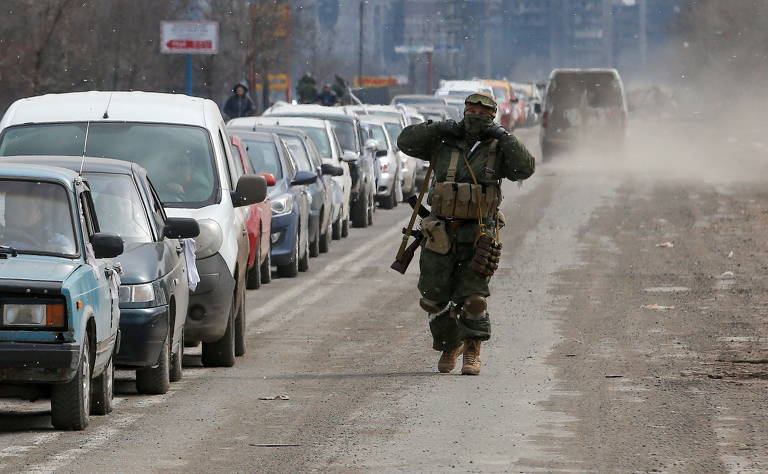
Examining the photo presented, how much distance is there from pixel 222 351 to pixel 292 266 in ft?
24.1

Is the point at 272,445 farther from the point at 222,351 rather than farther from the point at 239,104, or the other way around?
the point at 239,104

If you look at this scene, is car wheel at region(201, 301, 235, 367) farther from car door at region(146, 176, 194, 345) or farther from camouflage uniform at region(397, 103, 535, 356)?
camouflage uniform at region(397, 103, 535, 356)

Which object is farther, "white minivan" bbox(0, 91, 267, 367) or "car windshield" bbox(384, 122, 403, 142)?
"car windshield" bbox(384, 122, 403, 142)

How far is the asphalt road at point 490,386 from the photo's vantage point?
8930mm

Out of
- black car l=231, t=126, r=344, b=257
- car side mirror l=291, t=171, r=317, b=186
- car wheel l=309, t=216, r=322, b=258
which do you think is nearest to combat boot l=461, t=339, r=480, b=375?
car side mirror l=291, t=171, r=317, b=186

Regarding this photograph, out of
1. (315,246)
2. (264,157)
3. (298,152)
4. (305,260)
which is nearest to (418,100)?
(315,246)

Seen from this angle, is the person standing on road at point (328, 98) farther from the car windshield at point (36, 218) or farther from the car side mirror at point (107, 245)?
the car side mirror at point (107, 245)

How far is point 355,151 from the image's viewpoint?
28.1m

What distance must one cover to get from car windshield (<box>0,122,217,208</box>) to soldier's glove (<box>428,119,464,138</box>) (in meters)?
1.68

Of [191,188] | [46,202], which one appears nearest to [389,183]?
[191,188]

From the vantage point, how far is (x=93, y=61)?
49844 mm

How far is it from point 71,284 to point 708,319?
7.86 metres

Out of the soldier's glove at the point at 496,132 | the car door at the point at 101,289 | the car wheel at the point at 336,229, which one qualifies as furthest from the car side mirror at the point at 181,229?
the car wheel at the point at 336,229

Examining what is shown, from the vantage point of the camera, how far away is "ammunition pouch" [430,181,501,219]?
38.5 feet
